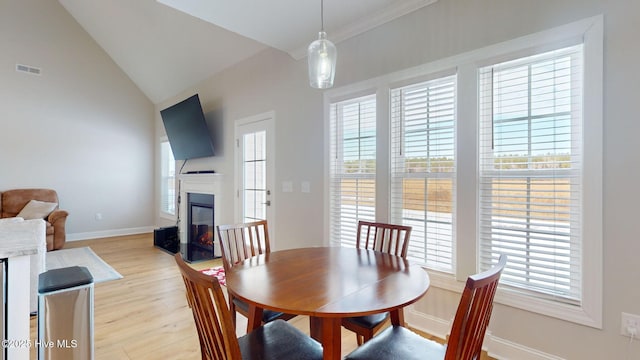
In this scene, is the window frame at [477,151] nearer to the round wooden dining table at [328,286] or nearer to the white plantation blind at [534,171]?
the white plantation blind at [534,171]

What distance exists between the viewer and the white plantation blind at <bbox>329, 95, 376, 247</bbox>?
2.85 metres

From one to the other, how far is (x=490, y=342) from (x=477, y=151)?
4.30ft

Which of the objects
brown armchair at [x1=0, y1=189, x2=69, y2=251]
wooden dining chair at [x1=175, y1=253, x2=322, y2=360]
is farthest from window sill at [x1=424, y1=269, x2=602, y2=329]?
brown armchair at [x1=0, y1=189, x2=69, y2=251]

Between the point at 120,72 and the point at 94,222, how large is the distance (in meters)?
3.03

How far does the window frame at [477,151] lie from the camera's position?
1726mm

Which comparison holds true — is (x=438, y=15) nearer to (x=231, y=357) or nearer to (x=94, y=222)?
(x=231, y=357)

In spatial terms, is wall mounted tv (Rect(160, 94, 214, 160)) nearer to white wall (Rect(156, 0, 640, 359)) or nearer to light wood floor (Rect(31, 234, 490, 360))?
white wall (Rect(156, 0, 640, 359))

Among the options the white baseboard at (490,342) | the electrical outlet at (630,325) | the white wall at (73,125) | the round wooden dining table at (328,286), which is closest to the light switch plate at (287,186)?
the round wooden dining table at (328,286)

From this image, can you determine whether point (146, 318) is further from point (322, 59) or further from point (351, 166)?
point (322, 59)

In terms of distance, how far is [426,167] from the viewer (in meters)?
2.47

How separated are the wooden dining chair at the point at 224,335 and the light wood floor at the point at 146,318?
96cm

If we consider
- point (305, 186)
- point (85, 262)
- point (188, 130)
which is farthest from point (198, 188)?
point (305, 186)

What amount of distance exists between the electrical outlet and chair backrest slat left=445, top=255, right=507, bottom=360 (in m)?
1.15

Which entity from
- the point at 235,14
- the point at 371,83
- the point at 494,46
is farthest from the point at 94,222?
the point at 494,46
